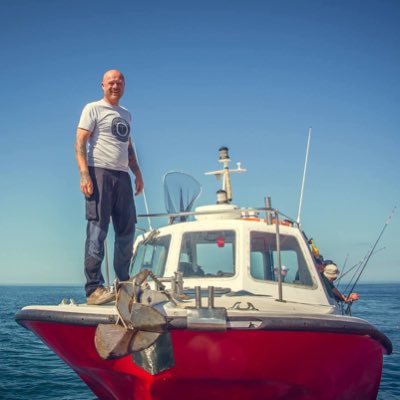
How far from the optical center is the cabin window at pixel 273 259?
530 centimetres

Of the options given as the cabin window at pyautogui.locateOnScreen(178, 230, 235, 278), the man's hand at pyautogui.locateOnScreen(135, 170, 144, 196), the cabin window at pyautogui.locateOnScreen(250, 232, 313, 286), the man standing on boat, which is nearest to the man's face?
the man standing on boat

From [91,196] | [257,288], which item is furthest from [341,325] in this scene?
[91,196]

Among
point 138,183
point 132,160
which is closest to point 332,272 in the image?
point 138,183

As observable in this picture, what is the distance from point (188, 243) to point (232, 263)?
2.14ft

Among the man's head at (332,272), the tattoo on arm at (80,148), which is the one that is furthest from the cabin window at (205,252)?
the man's head at (332,272)

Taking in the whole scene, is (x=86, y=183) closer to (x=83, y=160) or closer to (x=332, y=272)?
(x=83, y=160)

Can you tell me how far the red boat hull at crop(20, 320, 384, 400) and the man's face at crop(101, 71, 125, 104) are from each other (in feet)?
7.60

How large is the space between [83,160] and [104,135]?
0.38 meters

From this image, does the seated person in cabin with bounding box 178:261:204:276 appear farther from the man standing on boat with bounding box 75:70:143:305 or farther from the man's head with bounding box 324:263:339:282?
the man's head with bounding box 324:263:339:282

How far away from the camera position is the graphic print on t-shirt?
4.46 meters

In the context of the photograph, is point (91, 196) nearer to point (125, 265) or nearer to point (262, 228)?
point (125, 265)

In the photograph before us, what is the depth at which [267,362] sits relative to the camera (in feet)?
12.1

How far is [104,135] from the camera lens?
4.41 metres

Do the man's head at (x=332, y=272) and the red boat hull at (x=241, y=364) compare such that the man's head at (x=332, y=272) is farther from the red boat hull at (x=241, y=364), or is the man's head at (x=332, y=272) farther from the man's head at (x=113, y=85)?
the man's head at (x=113, y=85)
